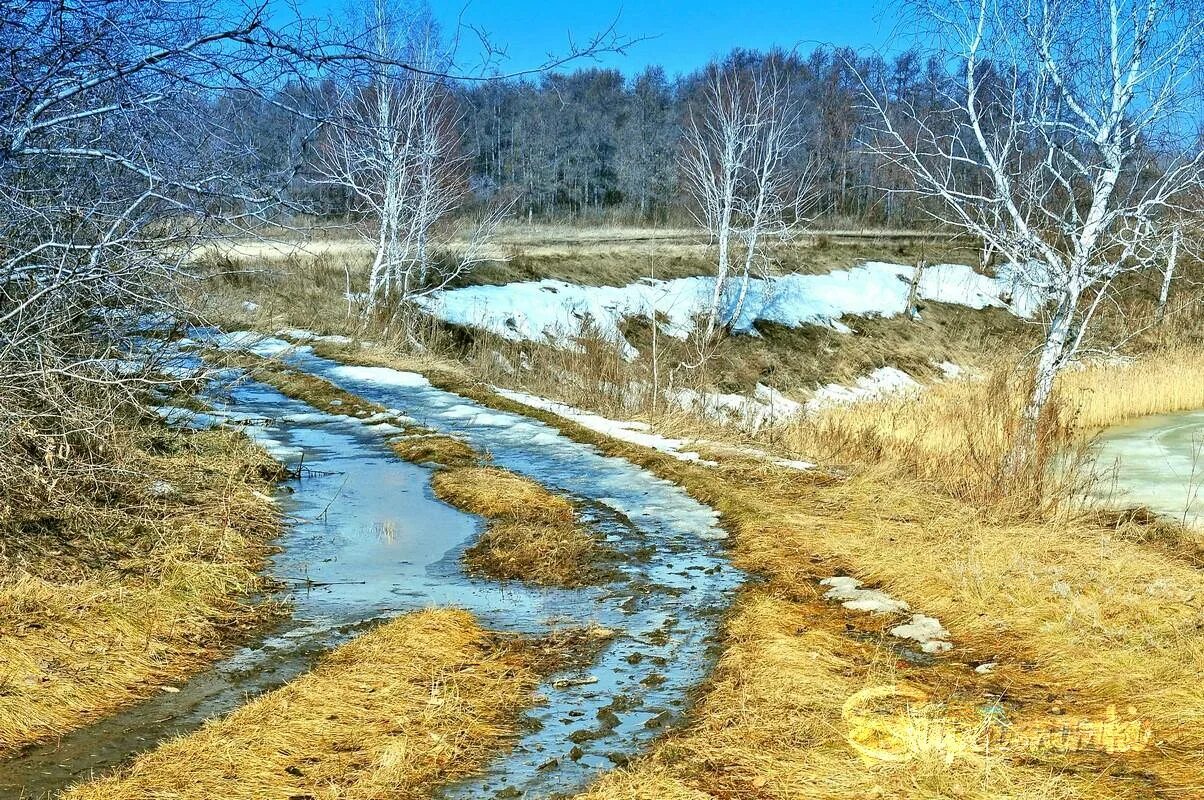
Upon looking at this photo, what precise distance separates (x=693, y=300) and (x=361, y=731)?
88.3 ft

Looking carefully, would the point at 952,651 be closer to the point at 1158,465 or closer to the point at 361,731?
the point at 361,731

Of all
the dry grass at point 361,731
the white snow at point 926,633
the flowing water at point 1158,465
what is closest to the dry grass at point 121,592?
the dry grass at point 361,731

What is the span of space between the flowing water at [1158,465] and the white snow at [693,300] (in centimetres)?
809

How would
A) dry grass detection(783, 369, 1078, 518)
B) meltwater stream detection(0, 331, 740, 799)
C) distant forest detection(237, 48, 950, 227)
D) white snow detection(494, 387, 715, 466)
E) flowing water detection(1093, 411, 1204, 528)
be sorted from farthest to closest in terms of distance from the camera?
distant forest detection(237, 48, 950, 227) → white snow detection(494, 387, 715, 466) → flowing water detection(1093, 411, 1204, 528) → dry grass detection(783, 369, 1078, 518) → meltwater stream detection(0, 331, 740, 799)

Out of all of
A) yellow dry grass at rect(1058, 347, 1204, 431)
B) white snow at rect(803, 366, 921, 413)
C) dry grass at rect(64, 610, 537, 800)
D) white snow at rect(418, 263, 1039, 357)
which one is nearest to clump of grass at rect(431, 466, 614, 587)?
dry grass at rect(64, 610, 537, 800)

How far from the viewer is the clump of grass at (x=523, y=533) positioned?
6.66 metres

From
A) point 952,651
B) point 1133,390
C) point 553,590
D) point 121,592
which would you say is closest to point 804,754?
point 952,651

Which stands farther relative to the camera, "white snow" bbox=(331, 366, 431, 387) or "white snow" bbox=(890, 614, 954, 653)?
"white snow" bbox=(331, 366, 431, 387)

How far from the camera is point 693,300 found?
100.0 feet

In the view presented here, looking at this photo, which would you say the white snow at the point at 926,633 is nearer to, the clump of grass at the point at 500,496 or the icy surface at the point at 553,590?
the icy surface at the point at 553,590

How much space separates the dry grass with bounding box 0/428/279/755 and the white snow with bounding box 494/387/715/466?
4.27 m

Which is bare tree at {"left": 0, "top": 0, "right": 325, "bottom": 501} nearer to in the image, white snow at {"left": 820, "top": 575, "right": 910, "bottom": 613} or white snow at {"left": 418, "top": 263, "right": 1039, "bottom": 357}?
white snow at {"left": 820, "top": 575, "right": 910, "bottom": 613}

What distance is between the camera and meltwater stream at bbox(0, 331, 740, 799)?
161 inches

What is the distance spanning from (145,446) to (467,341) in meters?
15.5
